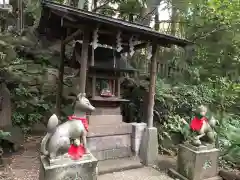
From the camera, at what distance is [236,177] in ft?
15.4

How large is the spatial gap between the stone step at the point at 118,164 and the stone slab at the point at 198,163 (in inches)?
44.0

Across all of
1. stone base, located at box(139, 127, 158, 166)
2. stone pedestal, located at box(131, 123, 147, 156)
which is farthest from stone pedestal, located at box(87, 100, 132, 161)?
stone base, located at box(139, 127, 158, 166)

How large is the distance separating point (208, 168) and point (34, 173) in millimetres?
3861

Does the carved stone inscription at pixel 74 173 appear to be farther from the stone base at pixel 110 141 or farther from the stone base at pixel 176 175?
the stone base at pixel 176 175

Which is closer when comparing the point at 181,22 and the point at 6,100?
the point at 6,100

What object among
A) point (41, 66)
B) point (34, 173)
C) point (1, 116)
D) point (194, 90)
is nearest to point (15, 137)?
point (1, 116)

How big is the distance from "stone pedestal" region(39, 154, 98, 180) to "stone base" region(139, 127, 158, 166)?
223cm

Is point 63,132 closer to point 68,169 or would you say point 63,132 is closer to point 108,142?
point 68,169

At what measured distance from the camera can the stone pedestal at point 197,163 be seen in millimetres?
4422

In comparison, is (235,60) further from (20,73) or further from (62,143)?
(20,73)

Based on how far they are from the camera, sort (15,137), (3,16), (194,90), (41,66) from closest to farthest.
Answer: (15,137), (194,90), (41,66), (3,16)

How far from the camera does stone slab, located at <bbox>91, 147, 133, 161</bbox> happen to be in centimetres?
506

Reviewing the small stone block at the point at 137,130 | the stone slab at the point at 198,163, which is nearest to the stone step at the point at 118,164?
the small stone block at the point at 137,130

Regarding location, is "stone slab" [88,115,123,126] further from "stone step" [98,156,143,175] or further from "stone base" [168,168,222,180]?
"stone base" [168,168,222,180]
